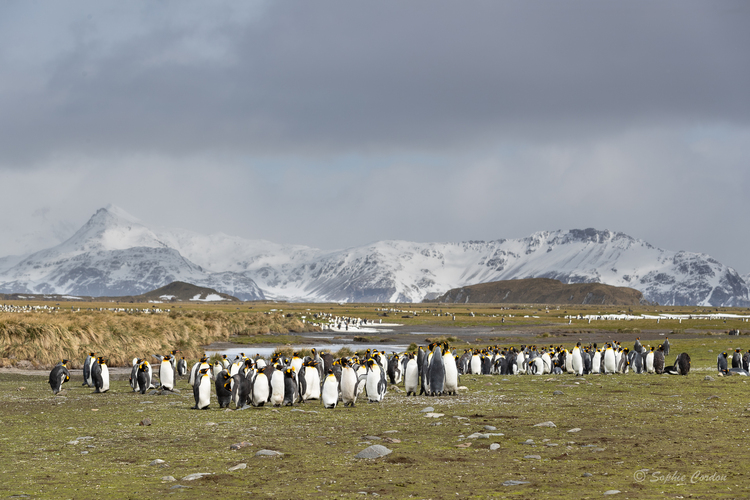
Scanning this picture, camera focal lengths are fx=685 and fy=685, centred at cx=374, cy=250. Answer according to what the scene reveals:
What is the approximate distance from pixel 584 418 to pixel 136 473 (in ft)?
29.5

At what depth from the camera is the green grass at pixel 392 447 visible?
28.4 feet

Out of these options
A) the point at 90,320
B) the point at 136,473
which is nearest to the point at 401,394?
the point at 136,473

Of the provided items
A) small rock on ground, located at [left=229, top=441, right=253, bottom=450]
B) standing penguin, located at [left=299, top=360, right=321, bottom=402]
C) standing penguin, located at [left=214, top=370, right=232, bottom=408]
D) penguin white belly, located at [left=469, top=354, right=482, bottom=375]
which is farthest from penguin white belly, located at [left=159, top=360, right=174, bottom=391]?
penguin white belly, located at [left=469, top=354, right=482, bottom=375]

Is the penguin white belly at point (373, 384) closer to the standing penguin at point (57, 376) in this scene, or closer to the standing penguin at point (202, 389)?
the standing penguin at point (202, 389)

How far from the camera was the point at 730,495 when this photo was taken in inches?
306

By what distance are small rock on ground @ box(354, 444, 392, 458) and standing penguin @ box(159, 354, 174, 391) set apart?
41.3 ft

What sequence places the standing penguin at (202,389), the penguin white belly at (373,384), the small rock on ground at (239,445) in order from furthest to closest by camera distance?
the penguin white belly at (373,384)
the standing penguin at (202,389)
the small rock on ground at (239,445)

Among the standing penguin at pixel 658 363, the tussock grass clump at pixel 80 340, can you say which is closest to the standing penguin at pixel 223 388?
the tussock grass clump at pixel 80 340

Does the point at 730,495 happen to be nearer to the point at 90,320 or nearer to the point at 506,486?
the point at 506,486

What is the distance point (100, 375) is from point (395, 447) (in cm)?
1281

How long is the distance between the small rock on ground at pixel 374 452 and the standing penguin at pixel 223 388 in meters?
7.98

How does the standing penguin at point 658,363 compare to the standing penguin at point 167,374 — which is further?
the standing penguin at point 658,363

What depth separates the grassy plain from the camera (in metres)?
8.63

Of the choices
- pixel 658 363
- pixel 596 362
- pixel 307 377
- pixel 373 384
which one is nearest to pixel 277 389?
pixel 307 377
